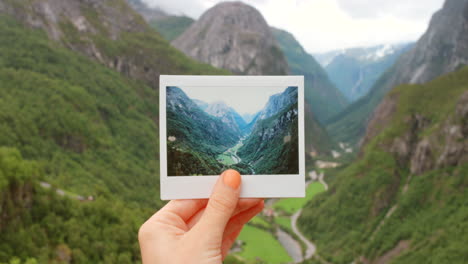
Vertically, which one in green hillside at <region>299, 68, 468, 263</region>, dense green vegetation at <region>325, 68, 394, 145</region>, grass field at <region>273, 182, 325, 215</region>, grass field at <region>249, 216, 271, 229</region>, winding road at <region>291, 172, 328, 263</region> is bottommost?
winding road at <region>291, 172, 328, 263</region>

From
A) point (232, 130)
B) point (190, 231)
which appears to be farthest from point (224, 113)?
point (190, 231)

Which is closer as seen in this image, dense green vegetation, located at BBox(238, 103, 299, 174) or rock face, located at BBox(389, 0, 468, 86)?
dense green vegetation, located at BBox(238, 103, 299, 174)

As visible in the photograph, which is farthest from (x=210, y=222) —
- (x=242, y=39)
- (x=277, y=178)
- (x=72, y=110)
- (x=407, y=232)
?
(x=242, y=39)

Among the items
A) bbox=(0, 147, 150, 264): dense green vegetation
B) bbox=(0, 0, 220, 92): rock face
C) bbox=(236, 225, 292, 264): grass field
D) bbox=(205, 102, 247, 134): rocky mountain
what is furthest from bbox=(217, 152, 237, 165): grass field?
bbox=(0, 0, 220, 92): rock face

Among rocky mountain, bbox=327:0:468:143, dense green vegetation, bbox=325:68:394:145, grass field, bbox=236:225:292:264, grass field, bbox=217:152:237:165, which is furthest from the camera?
dense green vegetation, bbox=325:68:394:145

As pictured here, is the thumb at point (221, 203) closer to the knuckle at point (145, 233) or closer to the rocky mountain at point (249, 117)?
the knuckle at point (145, 233)

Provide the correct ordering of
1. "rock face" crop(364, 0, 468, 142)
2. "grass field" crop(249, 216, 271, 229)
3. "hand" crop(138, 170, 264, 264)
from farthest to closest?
"rock face" crop(364, 0, 468, 142) < "grass field" crop(249, 216, 271, 229) < "hand" crop(138, 170, 264, 264)

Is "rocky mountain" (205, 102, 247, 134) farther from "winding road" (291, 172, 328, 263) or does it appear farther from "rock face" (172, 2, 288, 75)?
"rock face" (172, 2, 288, 75)
